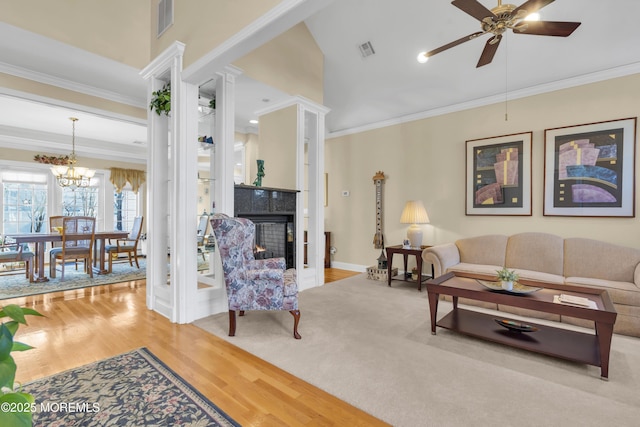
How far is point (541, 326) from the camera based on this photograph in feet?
9.05

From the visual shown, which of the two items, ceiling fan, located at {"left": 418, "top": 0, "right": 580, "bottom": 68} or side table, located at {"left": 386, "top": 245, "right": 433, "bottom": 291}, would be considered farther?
side table, located at {"left": 386, "top": 245, "right": 433, "bottom": 291}

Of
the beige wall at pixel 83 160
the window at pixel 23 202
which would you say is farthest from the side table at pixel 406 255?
the window at pixel 23 202

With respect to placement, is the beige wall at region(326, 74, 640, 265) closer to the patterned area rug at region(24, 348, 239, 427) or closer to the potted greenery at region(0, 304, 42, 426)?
the patterned area rug at region(24, 348, 239, 427)

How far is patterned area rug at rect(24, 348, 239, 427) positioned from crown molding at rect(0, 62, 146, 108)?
3675 mm

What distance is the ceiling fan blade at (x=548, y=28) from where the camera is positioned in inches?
89.8

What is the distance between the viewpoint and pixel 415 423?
163cm

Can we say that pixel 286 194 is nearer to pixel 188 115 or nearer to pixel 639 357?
pixel 188 115

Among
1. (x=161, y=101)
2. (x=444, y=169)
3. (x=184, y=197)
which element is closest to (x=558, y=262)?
(x=444, y=169)

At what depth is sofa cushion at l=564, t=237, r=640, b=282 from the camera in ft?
10.6

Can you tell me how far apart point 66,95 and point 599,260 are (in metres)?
6.88

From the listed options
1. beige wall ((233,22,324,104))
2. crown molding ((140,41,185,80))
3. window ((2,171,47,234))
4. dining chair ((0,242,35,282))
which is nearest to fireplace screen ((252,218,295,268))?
beige wall ((233,22,324,104))

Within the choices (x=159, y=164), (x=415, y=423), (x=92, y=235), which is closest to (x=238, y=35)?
(x=159, y=164)

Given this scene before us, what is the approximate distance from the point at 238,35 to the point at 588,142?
4150 mm

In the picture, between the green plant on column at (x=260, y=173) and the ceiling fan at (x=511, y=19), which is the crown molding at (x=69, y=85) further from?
the ceiling fan at (x=511, y=19)
